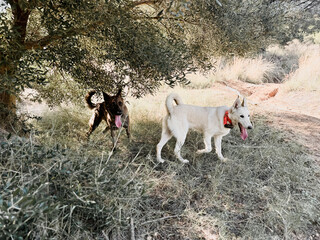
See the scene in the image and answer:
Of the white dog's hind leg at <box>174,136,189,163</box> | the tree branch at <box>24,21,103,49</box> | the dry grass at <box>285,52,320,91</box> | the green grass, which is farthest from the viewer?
the dry grass at <box>285,52,320,91</box>

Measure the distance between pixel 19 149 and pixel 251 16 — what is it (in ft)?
12.8

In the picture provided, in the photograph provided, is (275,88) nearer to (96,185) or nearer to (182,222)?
(182,222)

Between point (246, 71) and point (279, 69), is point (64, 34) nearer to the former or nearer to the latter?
point (246, 71)

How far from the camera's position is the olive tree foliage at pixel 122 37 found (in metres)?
3.34

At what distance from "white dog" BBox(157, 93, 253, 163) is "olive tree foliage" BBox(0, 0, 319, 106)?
57 cm

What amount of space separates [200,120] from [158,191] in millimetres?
1381

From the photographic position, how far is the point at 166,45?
405 cm

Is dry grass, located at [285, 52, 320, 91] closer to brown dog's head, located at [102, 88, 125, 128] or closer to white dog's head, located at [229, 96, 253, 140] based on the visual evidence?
white dog's head, located at [229, 96, 253, 140]

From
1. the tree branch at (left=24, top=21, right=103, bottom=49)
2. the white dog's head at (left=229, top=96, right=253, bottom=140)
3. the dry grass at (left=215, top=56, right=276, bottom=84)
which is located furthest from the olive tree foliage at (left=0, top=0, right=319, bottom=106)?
the dry grass at (left=215, top=56, right=276, bottom=84)

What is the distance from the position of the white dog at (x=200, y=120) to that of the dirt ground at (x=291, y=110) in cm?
186

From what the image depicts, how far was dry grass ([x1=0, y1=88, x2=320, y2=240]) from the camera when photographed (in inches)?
87.9

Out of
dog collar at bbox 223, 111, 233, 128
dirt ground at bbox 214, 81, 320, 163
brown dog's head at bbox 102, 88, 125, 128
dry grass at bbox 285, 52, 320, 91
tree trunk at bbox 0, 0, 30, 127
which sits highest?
tree trunk at bbox 0, 0, 30, 127

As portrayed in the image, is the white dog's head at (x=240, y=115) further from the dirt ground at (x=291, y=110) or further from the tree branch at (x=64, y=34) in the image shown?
the tree branch at (x=64, y=34)

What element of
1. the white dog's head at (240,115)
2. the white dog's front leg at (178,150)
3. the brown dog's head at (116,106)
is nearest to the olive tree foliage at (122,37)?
the brown dog's head at (116,106)
